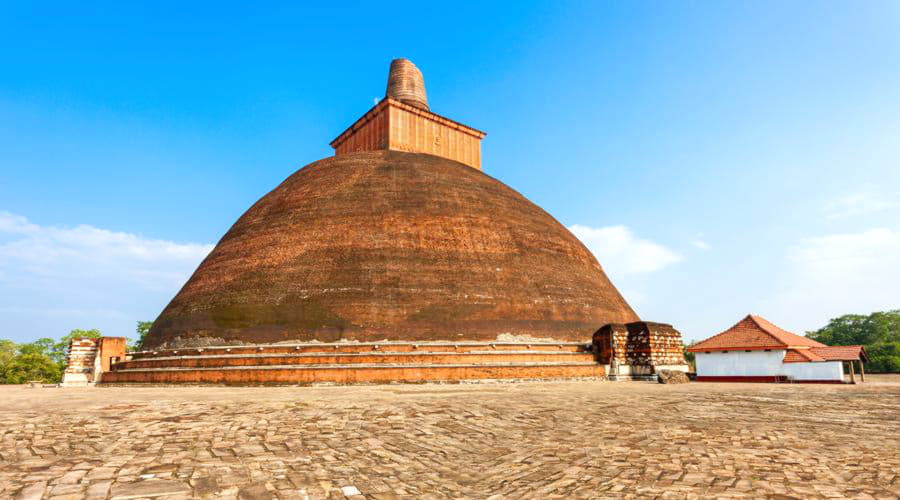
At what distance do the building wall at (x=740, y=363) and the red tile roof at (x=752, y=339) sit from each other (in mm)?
292

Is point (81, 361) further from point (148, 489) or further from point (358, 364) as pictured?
point (148, 489)

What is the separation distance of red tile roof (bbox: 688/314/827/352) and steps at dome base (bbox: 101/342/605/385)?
7.07 metres

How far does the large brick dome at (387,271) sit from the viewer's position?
16.3 metres

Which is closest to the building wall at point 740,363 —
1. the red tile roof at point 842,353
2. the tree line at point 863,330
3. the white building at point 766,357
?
the white building at point 766,357

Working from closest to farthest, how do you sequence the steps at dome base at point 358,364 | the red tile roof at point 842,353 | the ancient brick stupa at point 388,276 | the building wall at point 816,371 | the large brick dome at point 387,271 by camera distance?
the steps at dome base at point 358,364, the ancient brick stupa at point 388,276, the large brick dome at point 387,271, the red tile roof at point 842,353, the building wall at point 816,371

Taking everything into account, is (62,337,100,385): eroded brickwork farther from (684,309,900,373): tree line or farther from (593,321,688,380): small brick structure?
(684,309,900,373): tree line

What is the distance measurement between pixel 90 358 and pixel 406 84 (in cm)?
1800

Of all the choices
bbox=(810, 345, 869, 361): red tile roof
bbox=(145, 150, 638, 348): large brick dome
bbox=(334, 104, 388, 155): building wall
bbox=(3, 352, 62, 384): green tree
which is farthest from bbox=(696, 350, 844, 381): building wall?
bbox=(3, 352, 62, 384): green tree

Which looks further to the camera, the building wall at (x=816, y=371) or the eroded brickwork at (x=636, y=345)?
the building wall at (x=816, y=371)

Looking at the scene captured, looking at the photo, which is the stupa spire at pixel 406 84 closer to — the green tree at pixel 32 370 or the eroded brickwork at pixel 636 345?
the eroded brickwork at pixel 636 345

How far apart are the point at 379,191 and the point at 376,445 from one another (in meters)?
15.2

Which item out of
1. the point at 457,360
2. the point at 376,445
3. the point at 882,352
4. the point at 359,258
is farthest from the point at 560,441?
the point at 882,352

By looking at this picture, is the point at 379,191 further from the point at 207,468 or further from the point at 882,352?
the point at 882,352

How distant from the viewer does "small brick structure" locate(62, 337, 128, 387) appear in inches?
709
